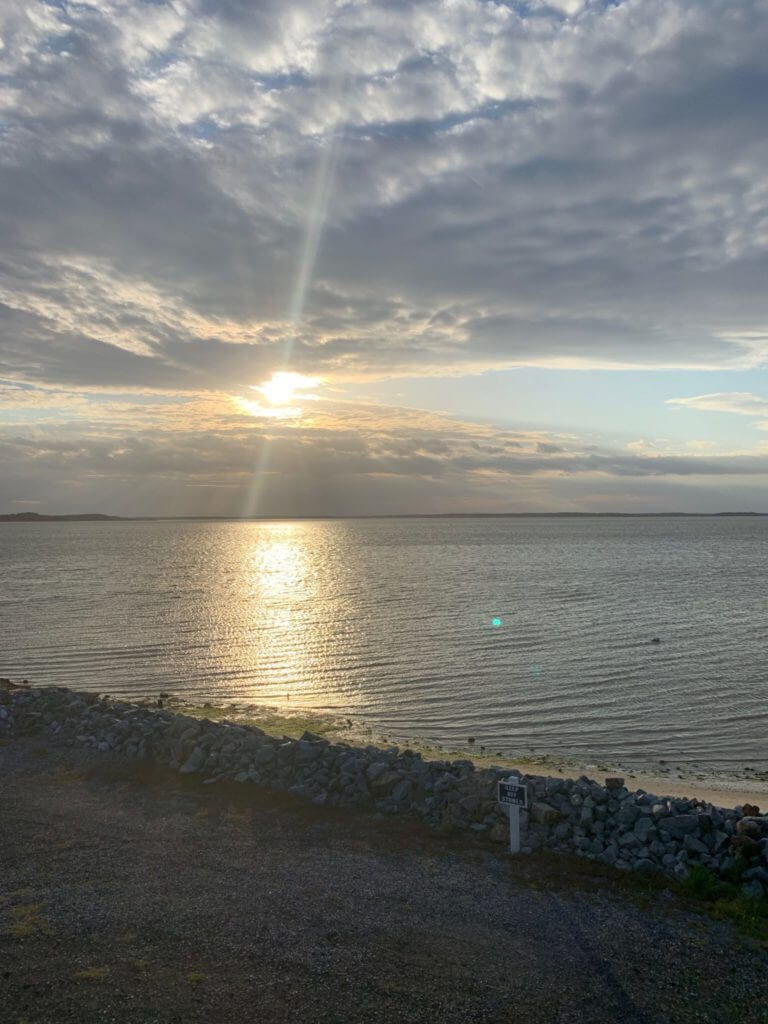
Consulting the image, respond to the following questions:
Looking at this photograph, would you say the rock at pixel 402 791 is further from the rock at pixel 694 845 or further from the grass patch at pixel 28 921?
the grass patch at pixel 28 921

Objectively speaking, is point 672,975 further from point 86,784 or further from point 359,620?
point 359,620

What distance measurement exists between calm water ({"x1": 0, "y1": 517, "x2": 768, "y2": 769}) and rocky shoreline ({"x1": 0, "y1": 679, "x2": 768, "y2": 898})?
8.16 metres

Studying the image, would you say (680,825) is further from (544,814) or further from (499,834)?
(499,834)

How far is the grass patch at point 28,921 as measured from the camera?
8.96 metres

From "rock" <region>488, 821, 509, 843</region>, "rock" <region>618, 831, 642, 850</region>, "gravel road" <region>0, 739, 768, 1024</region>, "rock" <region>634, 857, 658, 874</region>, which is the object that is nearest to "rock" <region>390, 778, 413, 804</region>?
"gravel road" <region>0, 739, 768, 1024</region>

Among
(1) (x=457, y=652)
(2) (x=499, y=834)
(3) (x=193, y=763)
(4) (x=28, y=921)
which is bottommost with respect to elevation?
(1) (x=457, y=652)

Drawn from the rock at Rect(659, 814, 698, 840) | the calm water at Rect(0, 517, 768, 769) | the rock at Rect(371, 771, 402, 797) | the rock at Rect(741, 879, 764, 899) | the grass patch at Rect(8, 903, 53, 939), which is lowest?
the calm water at Rect(0, 517, 768, 769)

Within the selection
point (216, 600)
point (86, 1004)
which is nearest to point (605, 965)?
point (86, 1004)

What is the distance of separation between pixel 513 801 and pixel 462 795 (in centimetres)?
181

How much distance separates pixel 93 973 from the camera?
26.6 ft

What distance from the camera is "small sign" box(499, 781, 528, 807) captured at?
11156 millimetres

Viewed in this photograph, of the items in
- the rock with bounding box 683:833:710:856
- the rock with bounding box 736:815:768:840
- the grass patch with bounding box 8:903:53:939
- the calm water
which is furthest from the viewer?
the calm water

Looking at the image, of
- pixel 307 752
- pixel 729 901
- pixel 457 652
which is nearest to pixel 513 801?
pixel 729 901

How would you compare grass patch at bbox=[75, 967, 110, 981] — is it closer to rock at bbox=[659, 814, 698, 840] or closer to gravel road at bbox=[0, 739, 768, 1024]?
gravel road at bbox=[0, 739, 768, 1024]
